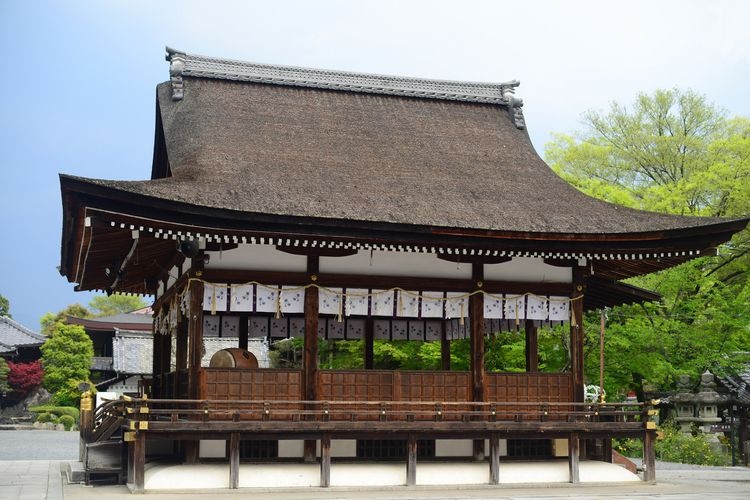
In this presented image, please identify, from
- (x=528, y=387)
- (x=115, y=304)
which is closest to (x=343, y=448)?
(x=528, y=387)

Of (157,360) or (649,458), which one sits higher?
(157,360)

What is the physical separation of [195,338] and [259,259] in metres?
1.98

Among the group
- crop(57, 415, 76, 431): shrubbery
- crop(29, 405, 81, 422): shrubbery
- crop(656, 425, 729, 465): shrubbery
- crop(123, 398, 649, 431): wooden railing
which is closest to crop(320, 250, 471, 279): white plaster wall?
crop(123, 398, 649, 431): wooden railing

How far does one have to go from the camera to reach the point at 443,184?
19688 millimetres

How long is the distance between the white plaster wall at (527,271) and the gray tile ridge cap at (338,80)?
6.65 meters

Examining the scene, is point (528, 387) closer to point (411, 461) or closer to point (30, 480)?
point (411, 461)

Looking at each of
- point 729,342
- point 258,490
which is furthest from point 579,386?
point 729,342

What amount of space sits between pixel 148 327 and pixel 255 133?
47813mm

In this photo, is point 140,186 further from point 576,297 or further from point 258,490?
point 576,297

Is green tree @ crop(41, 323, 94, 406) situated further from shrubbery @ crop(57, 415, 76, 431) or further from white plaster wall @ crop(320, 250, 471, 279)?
white plaster wall @ crop(320, 250, 471, 279)

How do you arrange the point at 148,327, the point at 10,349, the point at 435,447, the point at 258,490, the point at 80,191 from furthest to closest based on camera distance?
the point at 148,327
the point at 10,349
the point at 435,447
the point at 258,490
the point at 80,191

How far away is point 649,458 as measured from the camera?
18.5 meters

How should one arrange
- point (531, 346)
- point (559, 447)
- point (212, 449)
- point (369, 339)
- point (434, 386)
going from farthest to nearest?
point (369, 339), point (531, 346), point (559, 447), point (434, 386), point (212, 449)

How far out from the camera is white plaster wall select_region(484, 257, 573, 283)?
19125 mm
